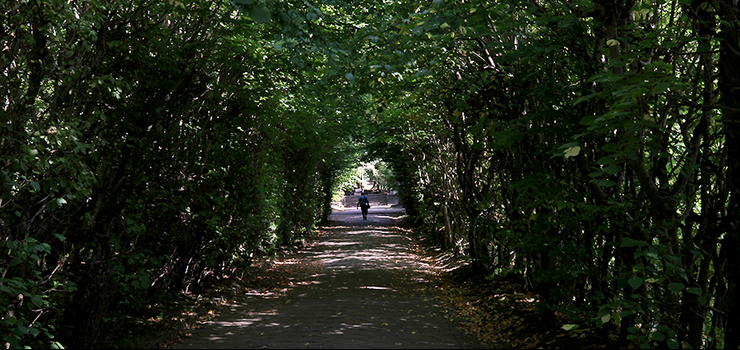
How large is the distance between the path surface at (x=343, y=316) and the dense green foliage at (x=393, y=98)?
1.16 meters

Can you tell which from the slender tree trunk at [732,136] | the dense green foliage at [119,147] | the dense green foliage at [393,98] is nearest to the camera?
the slender tree trunk at [732,136]

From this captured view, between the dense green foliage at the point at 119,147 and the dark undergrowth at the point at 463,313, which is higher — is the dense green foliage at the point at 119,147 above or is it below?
above

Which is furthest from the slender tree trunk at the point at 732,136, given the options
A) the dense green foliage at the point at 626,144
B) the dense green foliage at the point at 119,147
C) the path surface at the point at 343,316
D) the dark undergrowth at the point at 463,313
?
the dense green foliage at the point at 119,147

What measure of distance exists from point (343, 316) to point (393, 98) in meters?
4.18

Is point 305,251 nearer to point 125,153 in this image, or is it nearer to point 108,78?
point 125,153

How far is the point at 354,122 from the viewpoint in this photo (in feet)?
56.1

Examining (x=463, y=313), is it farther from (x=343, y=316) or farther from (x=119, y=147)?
(x=119, y=147)

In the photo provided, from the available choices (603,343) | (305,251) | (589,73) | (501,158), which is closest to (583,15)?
(589,73)

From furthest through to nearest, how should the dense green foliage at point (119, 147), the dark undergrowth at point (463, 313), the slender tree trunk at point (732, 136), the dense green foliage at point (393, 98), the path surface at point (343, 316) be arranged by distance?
1. the path surface at point (343, 316)
2. the dark undergrowth at point (463, 313)
3. the dense green foliage at point (119, 147)
4. the dense green foliage at point (393, 98)
5. the slender tree trunk at point (732, 136)

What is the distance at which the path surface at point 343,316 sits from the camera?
7.05 m

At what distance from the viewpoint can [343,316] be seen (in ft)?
28.3

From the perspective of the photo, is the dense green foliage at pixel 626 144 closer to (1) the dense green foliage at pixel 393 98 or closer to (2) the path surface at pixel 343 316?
(1) the dense green foliage at pixel 393 98

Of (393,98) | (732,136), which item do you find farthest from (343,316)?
(732,136)

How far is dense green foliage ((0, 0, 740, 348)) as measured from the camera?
4582 mm
